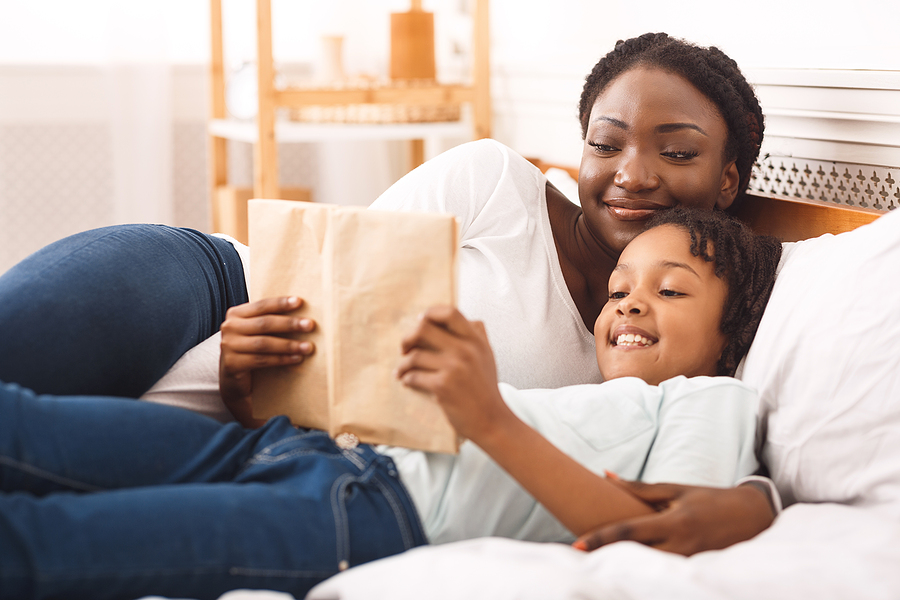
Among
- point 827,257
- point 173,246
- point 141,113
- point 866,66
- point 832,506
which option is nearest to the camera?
point 832,506

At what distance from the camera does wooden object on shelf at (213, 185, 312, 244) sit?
7.73 feet

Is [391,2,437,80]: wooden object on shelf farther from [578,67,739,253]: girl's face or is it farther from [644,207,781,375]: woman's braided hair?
[644,207,781,375]: woman's braided hair

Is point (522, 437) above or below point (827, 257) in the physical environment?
below

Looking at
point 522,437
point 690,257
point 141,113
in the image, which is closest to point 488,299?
point 690,257

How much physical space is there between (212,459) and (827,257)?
0.69 metres

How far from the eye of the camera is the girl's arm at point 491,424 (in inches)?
27.3

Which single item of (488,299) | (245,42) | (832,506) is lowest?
(832,506)

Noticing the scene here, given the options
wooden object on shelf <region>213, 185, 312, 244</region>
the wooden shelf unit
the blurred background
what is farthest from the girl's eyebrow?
wooden object on shelf <region>213, 185, 312, 244</region>

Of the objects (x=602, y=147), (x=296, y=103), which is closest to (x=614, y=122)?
(x=602, y=147)

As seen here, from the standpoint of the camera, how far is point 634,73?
114 cm

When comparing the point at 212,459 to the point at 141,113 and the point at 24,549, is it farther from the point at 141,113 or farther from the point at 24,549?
the point at 141,113

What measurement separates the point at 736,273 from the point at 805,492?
285 millimetres

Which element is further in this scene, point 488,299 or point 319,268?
point 488,299

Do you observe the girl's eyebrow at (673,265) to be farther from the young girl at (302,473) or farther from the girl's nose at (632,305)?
the young girl at (302,473)
